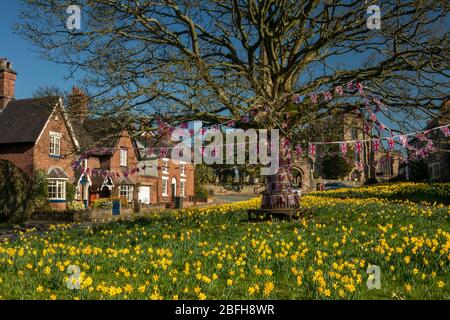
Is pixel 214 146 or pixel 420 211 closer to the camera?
pixel 214 146

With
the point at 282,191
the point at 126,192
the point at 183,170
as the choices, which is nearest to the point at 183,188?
the point at 183,170

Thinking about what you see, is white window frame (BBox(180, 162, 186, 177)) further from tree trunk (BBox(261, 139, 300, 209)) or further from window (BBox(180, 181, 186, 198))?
tree trunk (BBox(261, 139, 300, 209))

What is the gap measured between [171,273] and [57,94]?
22.3 ft

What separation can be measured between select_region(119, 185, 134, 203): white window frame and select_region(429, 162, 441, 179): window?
114 feet

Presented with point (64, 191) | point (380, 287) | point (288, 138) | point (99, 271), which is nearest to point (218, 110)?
point (288, 138)

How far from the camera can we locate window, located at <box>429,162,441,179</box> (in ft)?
168

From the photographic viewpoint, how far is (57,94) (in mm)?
10984

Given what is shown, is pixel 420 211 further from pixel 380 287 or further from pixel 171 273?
pixel 171 273

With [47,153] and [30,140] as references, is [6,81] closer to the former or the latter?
[30,140]

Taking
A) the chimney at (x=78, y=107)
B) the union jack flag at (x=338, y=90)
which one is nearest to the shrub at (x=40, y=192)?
the chimney at (x=78, y=107)

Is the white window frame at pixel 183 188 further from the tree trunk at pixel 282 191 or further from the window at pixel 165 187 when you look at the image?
the tree trunk at pixel 282 191

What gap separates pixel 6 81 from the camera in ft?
116

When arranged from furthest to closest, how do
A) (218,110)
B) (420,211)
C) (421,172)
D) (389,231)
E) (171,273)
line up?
(421,172) → (420,211) → (218,110) → (389,231) → (171,273)

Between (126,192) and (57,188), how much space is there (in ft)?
34.4
